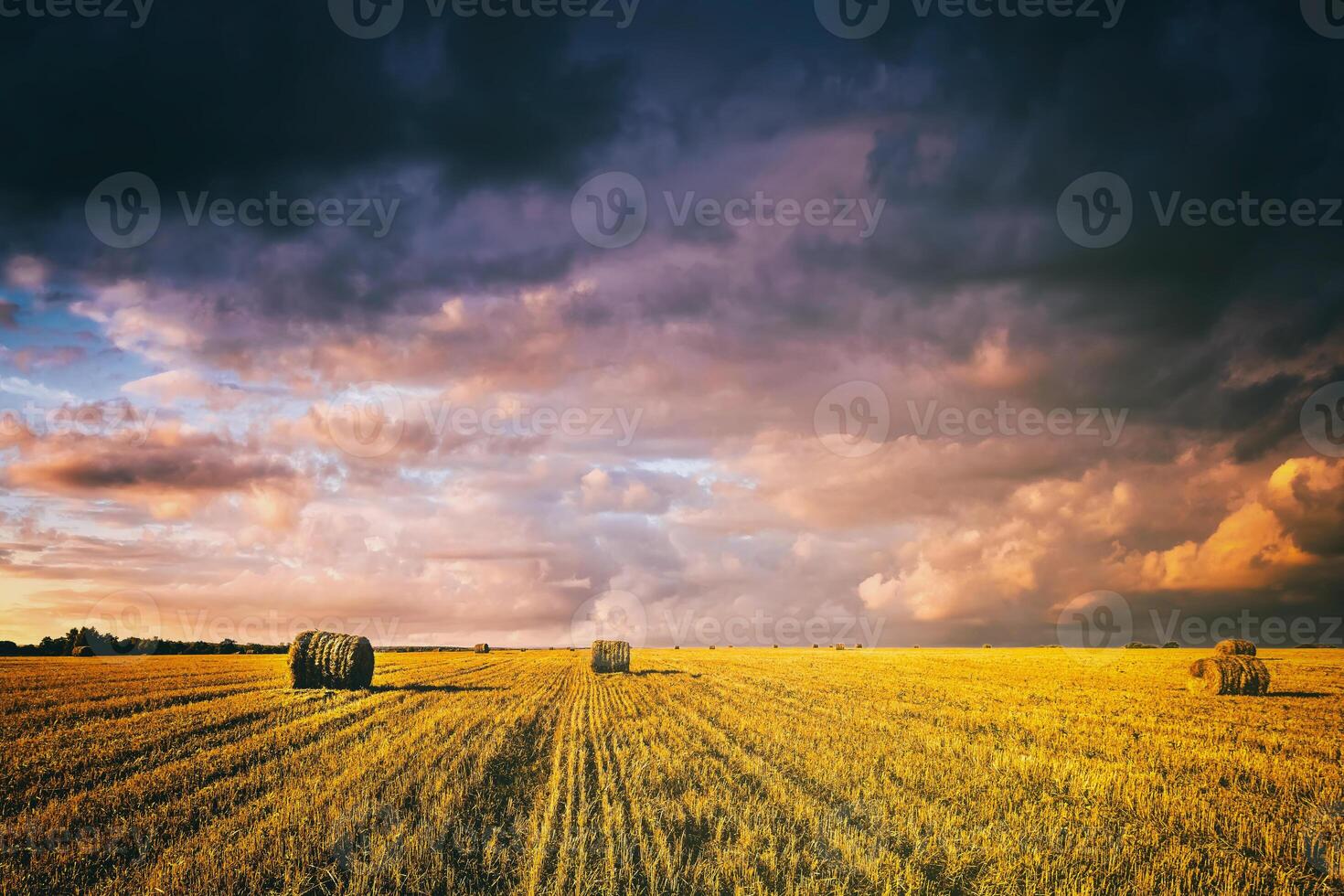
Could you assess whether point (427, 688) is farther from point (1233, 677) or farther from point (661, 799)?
point (1233, 677)

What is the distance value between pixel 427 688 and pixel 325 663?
3.23 m

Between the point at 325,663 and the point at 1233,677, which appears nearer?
the point at 325,663

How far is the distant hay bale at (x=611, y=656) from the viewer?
32969 millimetres

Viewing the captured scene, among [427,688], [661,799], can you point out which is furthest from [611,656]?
[661,799]

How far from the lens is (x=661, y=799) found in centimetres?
859

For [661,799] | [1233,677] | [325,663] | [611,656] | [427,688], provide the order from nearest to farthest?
[661,799]
[325,663]
[427,688]
[1233,677]
[611,656]

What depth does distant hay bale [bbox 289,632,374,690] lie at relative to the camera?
2214 centimetres

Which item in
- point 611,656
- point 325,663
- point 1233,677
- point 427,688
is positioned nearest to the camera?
point 325,663

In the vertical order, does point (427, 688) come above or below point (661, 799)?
below

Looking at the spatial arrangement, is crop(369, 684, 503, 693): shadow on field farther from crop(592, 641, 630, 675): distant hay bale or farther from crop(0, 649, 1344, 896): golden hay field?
crop(592, 641, 630, 675): distant hay bale

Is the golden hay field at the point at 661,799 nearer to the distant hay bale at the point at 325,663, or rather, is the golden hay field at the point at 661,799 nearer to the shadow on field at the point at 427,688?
the shadow on field at the point at 427,688

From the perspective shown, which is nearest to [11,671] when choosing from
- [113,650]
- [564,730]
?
[113,650]

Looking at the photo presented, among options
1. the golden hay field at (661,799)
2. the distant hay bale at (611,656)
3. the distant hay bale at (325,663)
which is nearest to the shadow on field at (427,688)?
the distant hay bale at (325,663)

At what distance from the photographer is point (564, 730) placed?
1417 centimetres
